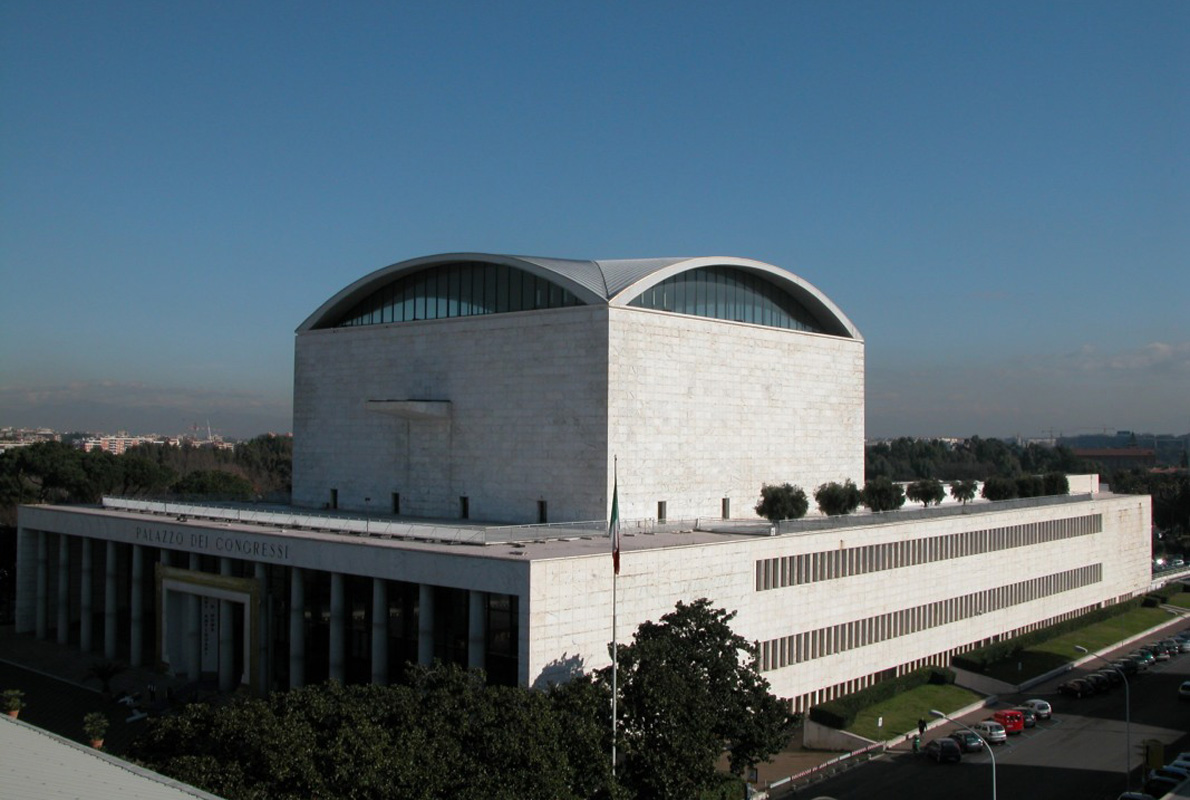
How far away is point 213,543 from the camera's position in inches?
1804

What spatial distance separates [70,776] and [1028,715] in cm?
4233

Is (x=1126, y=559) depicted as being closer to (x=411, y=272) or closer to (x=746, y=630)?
(x=746, y=630)

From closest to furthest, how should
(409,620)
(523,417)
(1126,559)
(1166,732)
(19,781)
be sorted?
1. (19,781)
2. (409,620)
3. (1166,732)
4. (523,417)
5. (1126,559)

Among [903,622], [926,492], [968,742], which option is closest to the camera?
[968,742]

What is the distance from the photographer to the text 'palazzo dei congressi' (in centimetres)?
3822

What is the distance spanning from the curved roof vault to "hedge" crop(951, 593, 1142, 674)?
67.8 feet

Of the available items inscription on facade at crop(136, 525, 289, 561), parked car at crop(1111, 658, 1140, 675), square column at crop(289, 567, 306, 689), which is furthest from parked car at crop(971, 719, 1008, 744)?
inscription on facade at crop(136, 525, 289, 561)

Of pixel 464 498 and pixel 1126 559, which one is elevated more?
pixel 464 498

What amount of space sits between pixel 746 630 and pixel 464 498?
18275 mm

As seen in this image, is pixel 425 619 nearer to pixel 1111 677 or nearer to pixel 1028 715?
pixel 1028 715

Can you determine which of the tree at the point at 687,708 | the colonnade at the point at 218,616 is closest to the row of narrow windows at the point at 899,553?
the tree at the point at 687,708

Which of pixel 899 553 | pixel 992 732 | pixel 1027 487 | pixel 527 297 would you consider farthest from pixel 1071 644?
pixel 527 297

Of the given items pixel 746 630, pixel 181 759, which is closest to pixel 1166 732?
pixel 746 630

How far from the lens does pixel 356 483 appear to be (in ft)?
193
